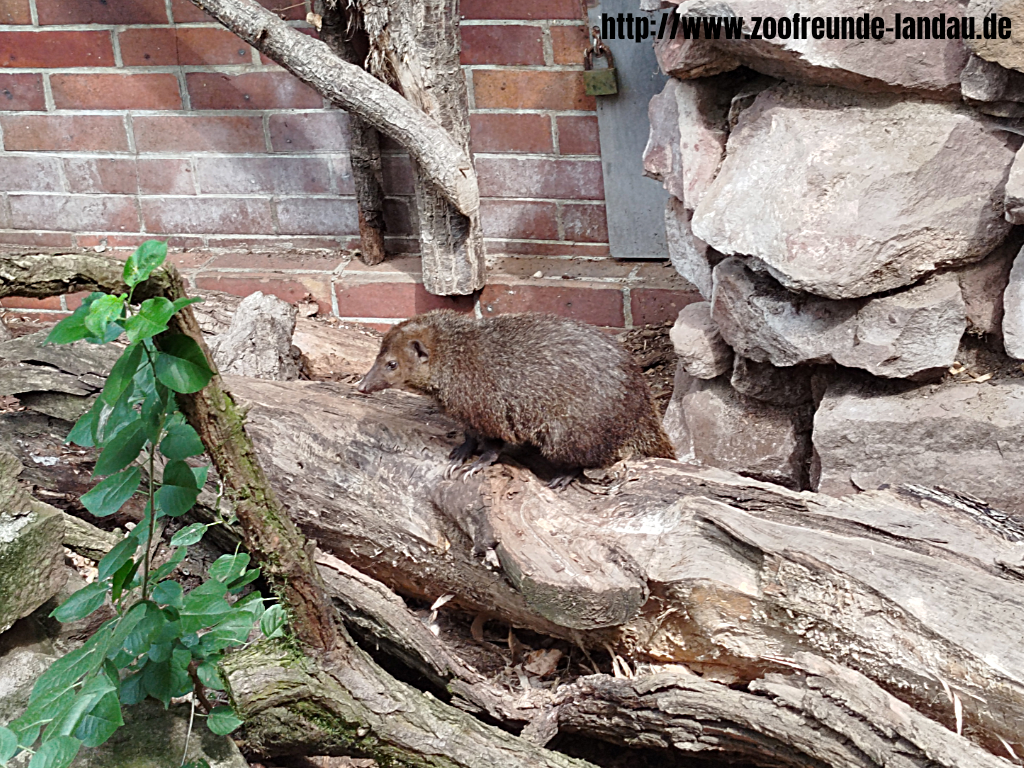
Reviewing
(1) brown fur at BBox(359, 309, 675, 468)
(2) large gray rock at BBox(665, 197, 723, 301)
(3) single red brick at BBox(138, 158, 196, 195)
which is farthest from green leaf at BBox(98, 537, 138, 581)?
(3) single red brick at BBox(138, 158, 196, 195)

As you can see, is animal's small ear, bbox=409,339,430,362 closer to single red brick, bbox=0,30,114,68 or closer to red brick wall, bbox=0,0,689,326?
red brick wall, bbox=0,0,689,326

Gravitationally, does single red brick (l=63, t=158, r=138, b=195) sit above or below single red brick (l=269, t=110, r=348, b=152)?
below

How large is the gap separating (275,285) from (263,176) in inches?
21.6

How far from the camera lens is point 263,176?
466 cm

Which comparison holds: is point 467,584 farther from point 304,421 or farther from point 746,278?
point 746,278

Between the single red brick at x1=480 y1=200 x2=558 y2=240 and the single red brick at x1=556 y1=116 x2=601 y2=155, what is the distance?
0.27 m

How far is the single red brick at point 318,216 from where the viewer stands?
4652mm

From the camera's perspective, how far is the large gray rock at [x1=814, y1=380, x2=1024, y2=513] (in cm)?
283

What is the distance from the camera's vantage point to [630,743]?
240 centimetres

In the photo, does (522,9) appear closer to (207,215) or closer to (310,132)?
(310,132)

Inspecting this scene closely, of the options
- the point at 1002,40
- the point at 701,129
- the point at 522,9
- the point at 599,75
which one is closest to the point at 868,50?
the point at 1002,40

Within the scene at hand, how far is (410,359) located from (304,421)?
1.29 feet

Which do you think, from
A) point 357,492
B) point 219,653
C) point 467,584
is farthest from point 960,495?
point 219,653

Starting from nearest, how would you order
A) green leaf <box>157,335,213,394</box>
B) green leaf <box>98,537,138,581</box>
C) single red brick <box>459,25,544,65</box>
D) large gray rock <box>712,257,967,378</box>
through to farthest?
green leaf <box>157,335,213,394</box> → green leaf <box>98,537,138,581</box> → large gray rock <box>712,257,967,378</box> → single red brick <box>459,25,544,65</box>
